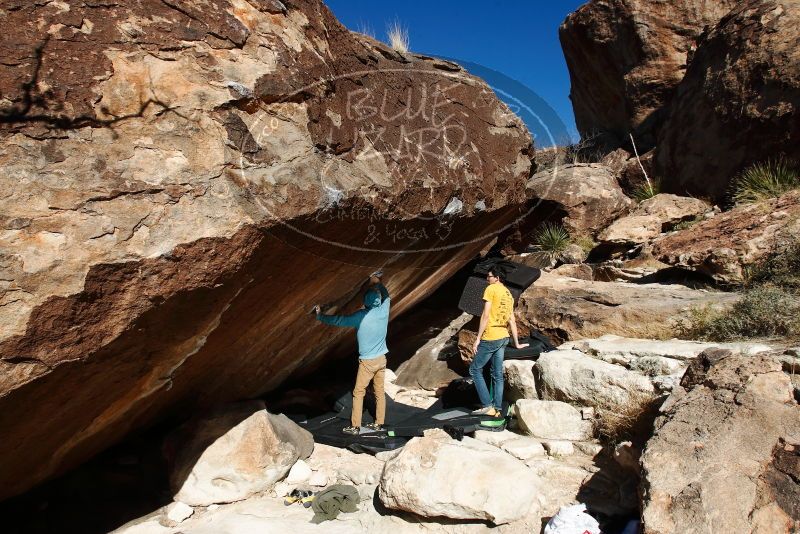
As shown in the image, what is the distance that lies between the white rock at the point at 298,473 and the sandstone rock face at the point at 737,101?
292 inches

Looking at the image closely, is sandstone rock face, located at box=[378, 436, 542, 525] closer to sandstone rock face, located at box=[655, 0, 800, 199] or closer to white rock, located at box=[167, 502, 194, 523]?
white rock, located at box=[167, 502, 194, 523]

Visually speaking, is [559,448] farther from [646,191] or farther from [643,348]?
[646,191]

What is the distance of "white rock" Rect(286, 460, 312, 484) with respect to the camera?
3729 millimetres

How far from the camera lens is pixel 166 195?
94.3 inches

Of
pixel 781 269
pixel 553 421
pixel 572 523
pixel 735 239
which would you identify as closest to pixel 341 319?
pixel 553 421

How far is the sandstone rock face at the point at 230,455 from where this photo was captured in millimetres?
3510

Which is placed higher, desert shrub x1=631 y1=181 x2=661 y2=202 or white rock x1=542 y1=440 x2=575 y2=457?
desert shrub x1=631 y1=181 x2=661 y2=202

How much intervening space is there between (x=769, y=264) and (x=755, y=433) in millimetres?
3206

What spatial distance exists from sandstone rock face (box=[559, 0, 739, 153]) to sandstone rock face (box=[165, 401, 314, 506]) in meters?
13.0

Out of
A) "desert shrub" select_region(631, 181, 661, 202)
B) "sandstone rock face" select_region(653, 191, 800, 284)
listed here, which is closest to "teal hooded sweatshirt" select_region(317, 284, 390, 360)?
"sandstone rock face" select_region(653, 191, 800, 284)

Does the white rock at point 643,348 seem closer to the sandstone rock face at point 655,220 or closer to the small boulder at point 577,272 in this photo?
the small boulder at point 577,272

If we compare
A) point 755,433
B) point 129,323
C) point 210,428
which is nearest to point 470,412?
point 210,428

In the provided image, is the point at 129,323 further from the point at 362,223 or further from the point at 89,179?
the point at 362,223

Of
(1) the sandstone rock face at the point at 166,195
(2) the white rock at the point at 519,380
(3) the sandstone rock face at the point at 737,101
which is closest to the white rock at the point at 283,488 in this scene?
(1) the sandstone rock face at the point at 166,195
